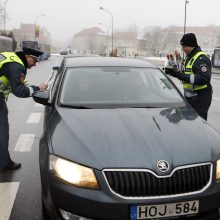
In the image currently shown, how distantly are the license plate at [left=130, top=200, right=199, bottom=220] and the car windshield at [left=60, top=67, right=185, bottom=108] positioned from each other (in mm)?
1526

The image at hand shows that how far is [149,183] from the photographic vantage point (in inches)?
117

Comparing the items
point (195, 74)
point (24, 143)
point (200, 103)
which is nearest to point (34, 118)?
point (24, 143)

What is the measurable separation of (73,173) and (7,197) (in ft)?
5.42

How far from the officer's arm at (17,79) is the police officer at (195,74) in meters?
1.98

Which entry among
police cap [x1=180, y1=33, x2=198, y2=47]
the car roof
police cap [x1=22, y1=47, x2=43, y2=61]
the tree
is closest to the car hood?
the car roof

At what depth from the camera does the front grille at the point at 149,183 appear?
2953 mm

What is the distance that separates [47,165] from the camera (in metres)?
3.27

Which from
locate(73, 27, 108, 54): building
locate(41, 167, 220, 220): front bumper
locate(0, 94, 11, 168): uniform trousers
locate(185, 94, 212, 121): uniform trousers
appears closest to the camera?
locate(41, 167, 220, 220): front bumper

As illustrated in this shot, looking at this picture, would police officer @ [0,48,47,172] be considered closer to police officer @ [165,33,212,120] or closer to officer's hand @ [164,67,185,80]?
officer's hand @ [164,67,185,80]

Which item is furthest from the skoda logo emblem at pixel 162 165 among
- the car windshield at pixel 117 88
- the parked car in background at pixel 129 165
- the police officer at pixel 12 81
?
the police officer at pixel 12 81

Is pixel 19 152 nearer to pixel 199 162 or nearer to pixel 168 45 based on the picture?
pixel 199 162

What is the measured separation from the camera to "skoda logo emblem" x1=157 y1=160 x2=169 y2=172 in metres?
3.01

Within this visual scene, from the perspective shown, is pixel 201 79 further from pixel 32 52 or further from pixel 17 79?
pixel 17 79

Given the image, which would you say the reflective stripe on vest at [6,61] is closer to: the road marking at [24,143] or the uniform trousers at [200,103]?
the road marking at [24,143]
